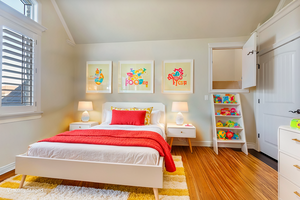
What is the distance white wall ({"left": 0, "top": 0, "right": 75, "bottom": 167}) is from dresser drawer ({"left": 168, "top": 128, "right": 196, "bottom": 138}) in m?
2.46

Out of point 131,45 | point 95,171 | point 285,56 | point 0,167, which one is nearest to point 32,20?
point 131,45

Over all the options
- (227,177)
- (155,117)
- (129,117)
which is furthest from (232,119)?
(129,117)

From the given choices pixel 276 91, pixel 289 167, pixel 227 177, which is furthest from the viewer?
pixel 276 91

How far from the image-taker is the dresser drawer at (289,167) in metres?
1.25

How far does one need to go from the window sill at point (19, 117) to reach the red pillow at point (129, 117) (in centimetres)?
132

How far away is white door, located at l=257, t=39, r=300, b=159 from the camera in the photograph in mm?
2159

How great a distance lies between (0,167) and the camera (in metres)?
1.98

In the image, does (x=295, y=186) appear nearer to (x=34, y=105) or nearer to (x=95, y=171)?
(x=95, y=171)

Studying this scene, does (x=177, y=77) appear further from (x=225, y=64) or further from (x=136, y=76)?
(x=225, y=64)

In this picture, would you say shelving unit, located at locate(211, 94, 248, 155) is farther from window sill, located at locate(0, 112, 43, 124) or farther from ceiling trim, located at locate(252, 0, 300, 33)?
window sill, located at locate(0, 112, 43, 124)

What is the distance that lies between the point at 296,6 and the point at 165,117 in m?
2.83

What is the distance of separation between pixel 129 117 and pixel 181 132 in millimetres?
1087

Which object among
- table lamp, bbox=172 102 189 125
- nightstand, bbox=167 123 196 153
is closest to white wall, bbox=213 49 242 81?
table lamp, bbox=172 102 189 125

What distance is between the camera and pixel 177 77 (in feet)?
10.9
